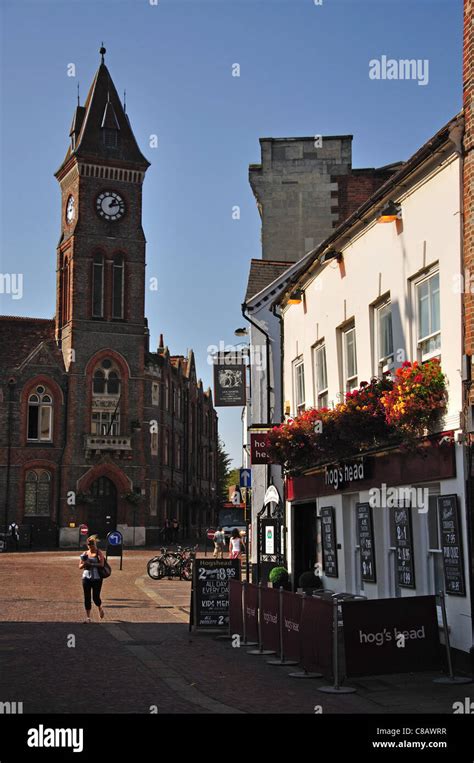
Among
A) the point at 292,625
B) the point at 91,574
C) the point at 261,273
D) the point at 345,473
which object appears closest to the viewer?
the point at 292,625

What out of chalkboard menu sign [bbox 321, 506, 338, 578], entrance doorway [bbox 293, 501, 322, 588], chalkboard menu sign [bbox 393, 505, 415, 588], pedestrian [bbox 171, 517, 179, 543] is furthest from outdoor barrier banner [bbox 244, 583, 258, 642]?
pedestrian [bbox 171, 517, 179, 543]

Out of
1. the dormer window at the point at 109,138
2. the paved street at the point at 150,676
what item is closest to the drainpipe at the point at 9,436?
the dormer window at the point at 109,138

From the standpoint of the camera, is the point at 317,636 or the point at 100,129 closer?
the point at 317,636

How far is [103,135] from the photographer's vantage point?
2557 inches

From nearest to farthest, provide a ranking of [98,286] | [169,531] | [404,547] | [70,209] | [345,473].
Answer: [404,547] → [345,473] → [169,531] → [98,286] → [70,209]

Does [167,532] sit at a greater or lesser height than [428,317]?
lesser

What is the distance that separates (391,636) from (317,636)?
1062 mm

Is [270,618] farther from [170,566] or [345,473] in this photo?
[170,566]

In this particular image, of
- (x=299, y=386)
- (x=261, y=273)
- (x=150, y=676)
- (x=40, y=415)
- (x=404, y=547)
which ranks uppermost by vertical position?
(x=40, y=415)

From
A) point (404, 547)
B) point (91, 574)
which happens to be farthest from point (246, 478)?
point (404, 547)

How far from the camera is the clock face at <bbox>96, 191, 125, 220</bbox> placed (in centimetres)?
6406
